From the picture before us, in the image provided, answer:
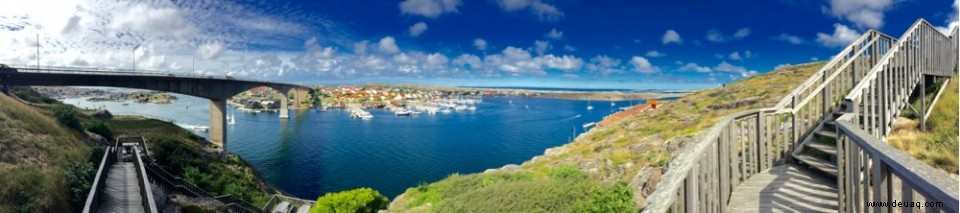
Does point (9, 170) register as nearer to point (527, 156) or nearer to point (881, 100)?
point (881, 100)

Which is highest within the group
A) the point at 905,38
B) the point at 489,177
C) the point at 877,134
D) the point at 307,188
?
the point at 905,38

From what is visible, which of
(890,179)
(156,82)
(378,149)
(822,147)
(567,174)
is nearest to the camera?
(890,179)

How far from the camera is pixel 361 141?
4634 cm

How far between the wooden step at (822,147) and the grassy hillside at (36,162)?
13544mm

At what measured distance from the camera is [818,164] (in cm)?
507

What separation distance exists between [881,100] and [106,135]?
2757cm

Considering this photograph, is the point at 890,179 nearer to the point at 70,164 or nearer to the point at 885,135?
the point at 885,135

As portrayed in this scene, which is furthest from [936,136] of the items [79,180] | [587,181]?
[79,180]

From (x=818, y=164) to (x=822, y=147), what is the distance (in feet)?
0.99

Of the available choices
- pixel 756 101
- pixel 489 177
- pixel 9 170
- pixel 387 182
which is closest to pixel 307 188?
pixel 387 182

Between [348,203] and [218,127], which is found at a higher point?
[218,127]

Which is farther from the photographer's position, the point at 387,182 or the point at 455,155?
the point at 455,155

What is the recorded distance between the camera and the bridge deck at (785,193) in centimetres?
418

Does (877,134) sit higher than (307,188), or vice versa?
(877,134)
